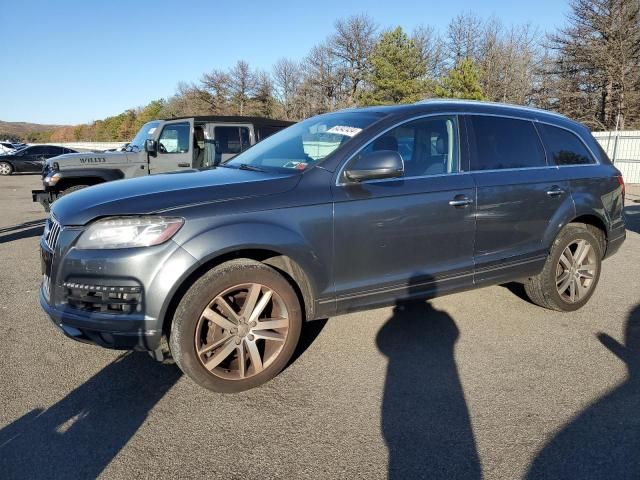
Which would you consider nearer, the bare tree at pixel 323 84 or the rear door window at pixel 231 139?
the rear door window at pixel 231 139

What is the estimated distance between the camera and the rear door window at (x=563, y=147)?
171 inches

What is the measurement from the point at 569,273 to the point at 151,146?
697cm

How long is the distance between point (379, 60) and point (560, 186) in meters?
39.8

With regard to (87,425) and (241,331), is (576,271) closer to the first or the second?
(241,331)

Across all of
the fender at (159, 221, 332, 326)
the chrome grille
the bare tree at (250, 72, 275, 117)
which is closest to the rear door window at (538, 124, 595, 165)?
the fender at (159, 221, 332, 326)

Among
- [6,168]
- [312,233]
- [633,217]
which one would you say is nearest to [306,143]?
[312,233]

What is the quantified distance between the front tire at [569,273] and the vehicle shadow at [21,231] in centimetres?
784

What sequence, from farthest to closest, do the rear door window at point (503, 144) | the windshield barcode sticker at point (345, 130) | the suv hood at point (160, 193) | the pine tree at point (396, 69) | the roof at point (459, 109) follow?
1. the pine tree at point (396, 69)
2. the rear door window at point (503, 144)
3. the roof at point (459, 109)
4. the windshield barcode sticker at point (345, 130)
5. the suv hood at point (160, 193)

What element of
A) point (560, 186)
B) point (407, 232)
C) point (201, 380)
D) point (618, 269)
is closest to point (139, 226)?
point (201, 380)

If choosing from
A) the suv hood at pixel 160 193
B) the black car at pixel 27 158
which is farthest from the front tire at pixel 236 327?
the black car at pixel 27 158

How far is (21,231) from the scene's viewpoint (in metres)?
8.73

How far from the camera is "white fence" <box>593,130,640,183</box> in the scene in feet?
60.3

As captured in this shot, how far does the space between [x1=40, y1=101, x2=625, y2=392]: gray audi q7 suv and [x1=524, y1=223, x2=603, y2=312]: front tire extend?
2 centimetres

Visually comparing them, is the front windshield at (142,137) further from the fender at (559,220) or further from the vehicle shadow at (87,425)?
the fender at (559,220)
